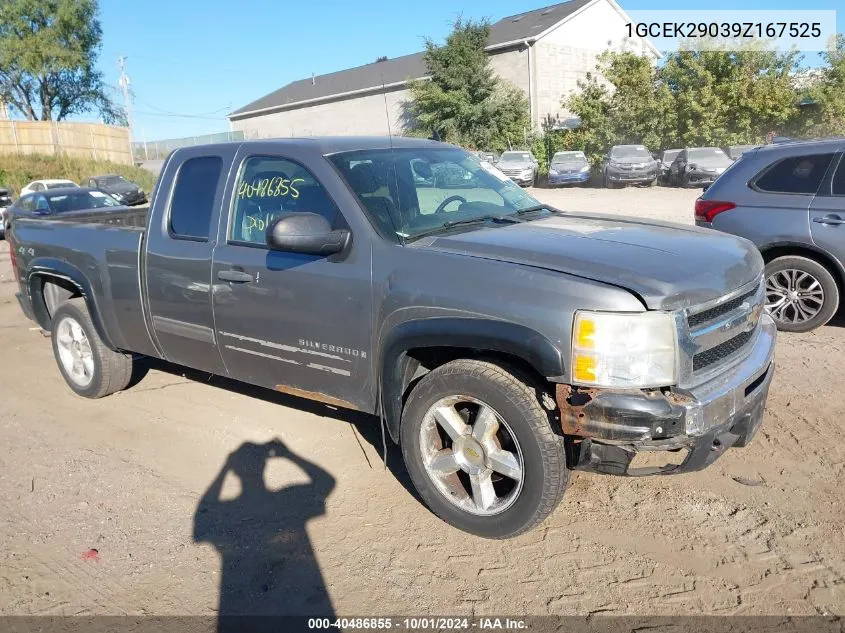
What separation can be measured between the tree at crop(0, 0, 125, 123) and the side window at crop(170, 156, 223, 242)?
149 feet

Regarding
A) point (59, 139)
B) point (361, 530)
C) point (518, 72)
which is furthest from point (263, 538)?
point (59, 139)

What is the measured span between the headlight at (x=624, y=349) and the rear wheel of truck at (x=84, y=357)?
158 inches

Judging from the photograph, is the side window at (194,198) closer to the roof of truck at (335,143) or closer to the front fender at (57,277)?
the roof of truck at (335,143)

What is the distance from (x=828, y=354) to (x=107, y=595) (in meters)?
5.61

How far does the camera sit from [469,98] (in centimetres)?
3531

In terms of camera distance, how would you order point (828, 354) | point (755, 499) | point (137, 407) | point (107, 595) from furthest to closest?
point (828, 354)
point (137, 407)
point (755, 499)
point (107, 595)

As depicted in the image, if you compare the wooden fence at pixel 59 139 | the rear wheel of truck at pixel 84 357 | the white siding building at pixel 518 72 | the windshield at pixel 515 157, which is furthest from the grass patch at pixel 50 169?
the rear wheel of truck at pixel 84 357

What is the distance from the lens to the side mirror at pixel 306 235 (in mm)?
3543

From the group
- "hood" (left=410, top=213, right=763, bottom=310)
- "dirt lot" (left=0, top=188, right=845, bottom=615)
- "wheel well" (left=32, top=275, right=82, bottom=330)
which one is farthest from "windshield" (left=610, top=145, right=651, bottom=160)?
"hood" (left=410, top=213, right=763, bottom=310)

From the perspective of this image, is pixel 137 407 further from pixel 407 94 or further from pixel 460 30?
pixel 407 94

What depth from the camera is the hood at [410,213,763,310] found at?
304cm

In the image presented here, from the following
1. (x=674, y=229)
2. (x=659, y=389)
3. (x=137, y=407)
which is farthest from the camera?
(x=137, y=407)

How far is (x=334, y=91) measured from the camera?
4397cm

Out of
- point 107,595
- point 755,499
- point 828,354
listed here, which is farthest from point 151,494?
point 828,354
